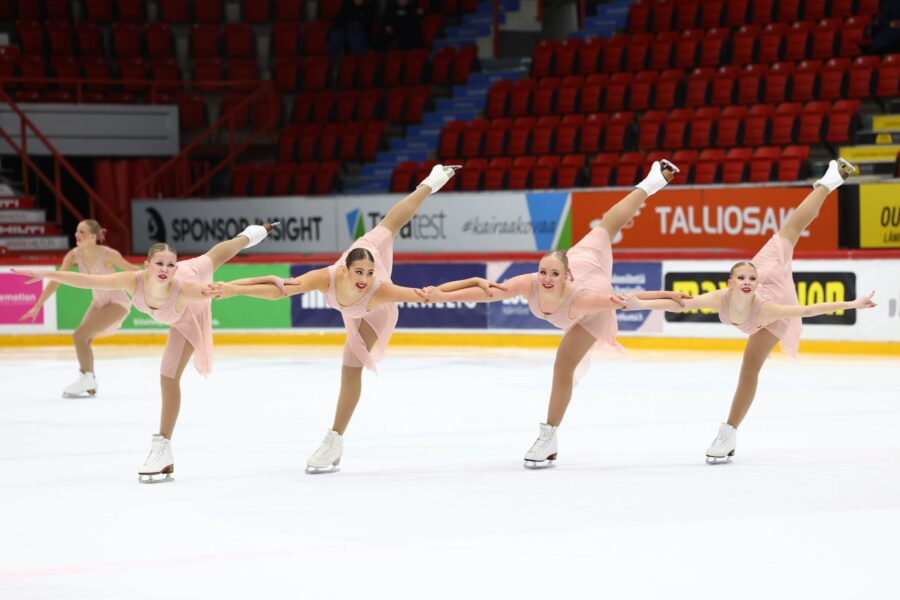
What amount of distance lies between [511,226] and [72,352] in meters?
6.08

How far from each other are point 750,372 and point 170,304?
3.44 m

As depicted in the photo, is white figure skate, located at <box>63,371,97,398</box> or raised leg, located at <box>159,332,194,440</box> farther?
white figure skate, located at <box>63,371,97,398</box>

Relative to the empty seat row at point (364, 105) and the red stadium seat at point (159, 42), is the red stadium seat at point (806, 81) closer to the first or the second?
the empty seat row at point (364, 105)

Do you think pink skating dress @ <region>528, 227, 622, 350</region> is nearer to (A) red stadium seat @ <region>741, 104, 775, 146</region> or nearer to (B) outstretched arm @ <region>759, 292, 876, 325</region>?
(B) outstretched arm @ <region>759, 292, 876, 325</region>

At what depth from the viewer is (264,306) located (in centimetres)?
1661

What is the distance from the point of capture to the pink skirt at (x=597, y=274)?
778 cm

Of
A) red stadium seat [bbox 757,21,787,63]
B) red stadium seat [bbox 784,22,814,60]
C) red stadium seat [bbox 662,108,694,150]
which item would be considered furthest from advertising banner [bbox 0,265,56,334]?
red stadium seat [bbox 784,22,814,60]

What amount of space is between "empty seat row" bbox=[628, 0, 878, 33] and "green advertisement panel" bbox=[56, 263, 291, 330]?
823cm

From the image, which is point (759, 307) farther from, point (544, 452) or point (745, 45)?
point (745, 45)

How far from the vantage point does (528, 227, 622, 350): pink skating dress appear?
7688 mm

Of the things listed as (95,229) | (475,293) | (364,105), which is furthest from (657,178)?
(364,105)

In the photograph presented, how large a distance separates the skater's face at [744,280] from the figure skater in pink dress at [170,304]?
2.90 meters

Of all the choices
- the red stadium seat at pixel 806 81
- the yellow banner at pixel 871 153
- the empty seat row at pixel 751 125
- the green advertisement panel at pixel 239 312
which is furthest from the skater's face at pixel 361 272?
the red stadium seat at pixel 806 81

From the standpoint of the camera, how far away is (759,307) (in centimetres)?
758
